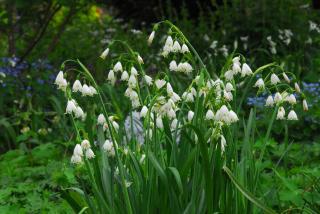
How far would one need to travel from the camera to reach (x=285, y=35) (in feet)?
27.1

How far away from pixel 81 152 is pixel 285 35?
5917 millimetres

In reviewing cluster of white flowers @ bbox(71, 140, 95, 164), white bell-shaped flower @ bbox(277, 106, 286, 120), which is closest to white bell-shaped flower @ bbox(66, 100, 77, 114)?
cluster of white flowers @ bbox(71, 140, 95, 164)

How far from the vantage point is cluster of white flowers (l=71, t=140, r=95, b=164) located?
278 cm

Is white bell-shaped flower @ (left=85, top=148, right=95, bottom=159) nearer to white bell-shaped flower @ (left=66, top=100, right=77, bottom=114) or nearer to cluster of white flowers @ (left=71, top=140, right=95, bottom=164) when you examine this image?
cluster of white flowers @ (left=71, top=140, right=95, bottom=164)

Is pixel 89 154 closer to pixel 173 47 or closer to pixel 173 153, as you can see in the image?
pixel 173 153

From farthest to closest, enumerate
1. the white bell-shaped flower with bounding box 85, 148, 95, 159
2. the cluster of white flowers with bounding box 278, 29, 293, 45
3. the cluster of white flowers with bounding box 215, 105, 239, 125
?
the cluster of white flowers with bounding box 278, 29, 293, 45
the white bell-shaped flower with bounding box 85, 148, 95, 159
the cluster of white flowers with bounding box 215, 105, 239, 125

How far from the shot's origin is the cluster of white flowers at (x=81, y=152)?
278 cm

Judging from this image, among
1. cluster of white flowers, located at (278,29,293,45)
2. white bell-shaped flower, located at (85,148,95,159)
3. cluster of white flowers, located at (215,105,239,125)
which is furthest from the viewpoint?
cluster of white flowers, located at (278,29,293,45)

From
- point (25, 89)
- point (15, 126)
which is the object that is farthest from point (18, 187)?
point (25, 89)

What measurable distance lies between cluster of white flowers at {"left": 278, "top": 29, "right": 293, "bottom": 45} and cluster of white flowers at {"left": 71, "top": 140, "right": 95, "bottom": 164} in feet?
17.5

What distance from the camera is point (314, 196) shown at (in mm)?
3363

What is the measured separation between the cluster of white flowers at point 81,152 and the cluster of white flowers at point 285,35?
533 cm

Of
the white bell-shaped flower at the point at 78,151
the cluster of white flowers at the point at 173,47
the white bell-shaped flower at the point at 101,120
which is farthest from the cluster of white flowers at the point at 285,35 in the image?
the white bell-shaped flower at the point at 78,151

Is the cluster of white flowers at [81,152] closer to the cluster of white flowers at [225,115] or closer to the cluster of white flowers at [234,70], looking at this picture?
the cluster of white flowers at [225,115]
